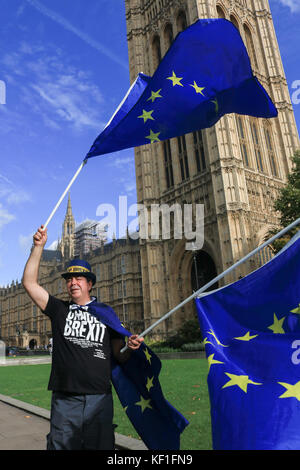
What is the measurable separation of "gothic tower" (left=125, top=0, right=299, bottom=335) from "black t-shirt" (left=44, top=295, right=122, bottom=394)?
2391 centimetres

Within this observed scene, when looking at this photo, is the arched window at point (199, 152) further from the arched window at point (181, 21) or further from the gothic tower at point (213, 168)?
the arched window at point (181, 21)

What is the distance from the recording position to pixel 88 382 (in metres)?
2.81

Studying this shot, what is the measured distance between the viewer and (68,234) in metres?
A: 85.2

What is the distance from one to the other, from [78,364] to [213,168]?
2826cm

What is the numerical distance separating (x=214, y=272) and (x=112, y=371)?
30.1 metres

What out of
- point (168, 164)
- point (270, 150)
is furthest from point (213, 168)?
point (270, 150)

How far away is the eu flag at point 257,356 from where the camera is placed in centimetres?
252

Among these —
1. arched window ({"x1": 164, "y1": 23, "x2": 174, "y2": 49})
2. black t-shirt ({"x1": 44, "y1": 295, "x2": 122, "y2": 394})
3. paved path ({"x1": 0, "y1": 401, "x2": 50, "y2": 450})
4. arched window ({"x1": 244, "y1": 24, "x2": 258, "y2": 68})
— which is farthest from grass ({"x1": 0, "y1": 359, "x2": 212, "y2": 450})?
arched window ({"x1": 164, "y1": 23, "x2": 174, "y2": 49})

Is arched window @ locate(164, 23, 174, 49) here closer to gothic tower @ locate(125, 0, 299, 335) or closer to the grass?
gothic tower @ locate(125, 0, 299, 335)

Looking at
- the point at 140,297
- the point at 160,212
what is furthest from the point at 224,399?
the point at 140,297

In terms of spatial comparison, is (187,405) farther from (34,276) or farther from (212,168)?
(212,168)

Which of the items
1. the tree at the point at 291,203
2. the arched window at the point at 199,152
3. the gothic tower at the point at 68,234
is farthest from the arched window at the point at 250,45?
the gothic tower at the point at 68,234
